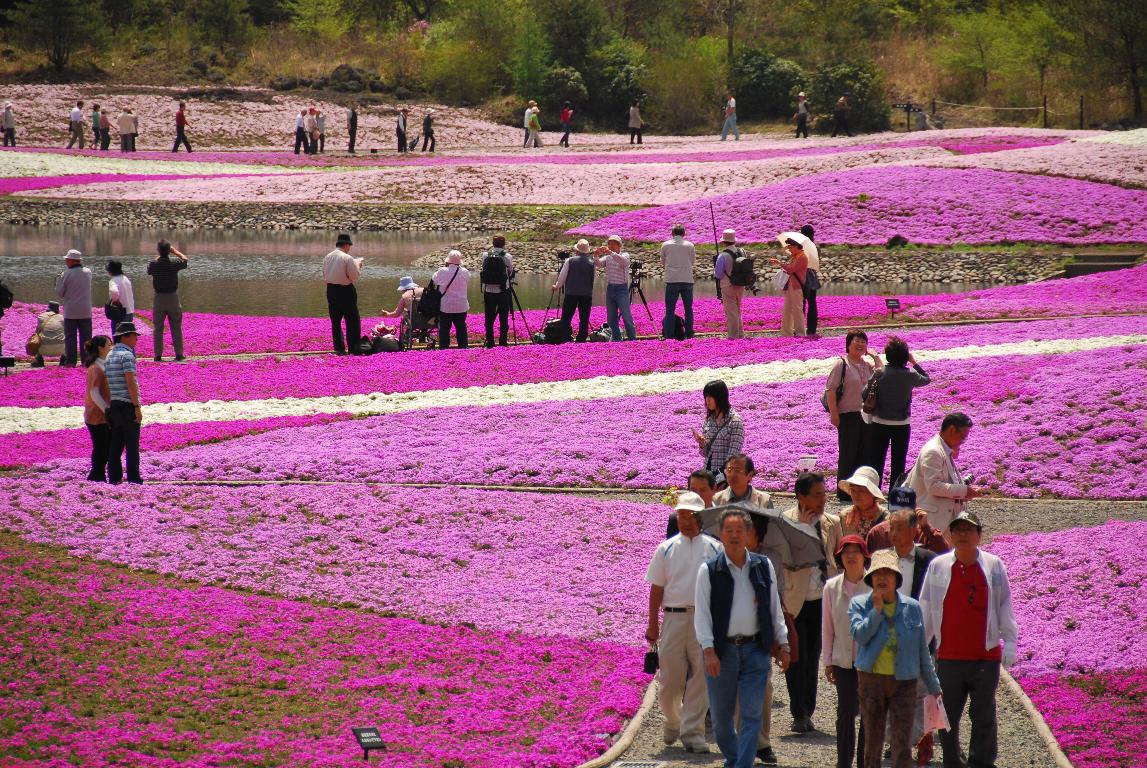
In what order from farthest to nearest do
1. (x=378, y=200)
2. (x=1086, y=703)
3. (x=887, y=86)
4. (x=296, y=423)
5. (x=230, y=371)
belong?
(x=887, y=86), (x=378, y=200), (x=230, y=371), (x=296, y=423), (x=1086, y=703)

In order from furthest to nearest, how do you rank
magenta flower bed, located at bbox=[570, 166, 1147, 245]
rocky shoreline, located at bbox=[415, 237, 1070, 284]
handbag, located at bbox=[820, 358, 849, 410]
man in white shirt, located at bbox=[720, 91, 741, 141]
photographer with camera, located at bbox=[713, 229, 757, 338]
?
man in white shirt, located at bbox=[720, 91, 741, 141]
magenta flower bed, located at bbox=[570, 166, 1147, 245]
rocky shoreline, located at bbox=[415, 237, 1070, 284]
photographer with camera, located at bbox=[713, 229, 757, 338]
handbag, located at bbox=[820, 358, 849, 410]

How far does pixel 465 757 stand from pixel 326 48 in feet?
312

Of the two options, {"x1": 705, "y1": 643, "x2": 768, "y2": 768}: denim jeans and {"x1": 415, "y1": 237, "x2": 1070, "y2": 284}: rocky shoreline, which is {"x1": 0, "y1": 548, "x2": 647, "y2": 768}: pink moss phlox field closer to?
{"x1": 705, "y1": 643, "x2": 768, "y2": 768}: denim jeans

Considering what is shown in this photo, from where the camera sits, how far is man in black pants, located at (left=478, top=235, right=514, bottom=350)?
93.0 feet

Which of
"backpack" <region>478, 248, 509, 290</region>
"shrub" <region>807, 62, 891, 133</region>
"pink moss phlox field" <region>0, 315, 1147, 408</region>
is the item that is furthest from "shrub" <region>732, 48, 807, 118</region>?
"pink moss phlox field" <region>0, 315, 1147, 408</region>

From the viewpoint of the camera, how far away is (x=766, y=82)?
8675 centimetres

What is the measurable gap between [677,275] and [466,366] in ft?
15.2

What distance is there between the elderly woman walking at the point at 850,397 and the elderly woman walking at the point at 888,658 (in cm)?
709

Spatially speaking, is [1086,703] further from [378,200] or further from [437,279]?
[378,200]

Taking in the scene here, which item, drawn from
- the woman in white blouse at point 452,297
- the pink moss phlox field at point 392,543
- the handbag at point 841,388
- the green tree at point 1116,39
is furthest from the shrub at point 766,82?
the pink moss phlox field at point 392,543

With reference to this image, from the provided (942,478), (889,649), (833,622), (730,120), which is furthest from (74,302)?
(730,120)

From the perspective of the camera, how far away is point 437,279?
94.1 ft

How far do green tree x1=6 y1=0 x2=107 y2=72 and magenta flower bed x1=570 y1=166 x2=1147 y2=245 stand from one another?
54062 millimetres

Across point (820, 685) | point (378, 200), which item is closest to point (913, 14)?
point (378, 200)
